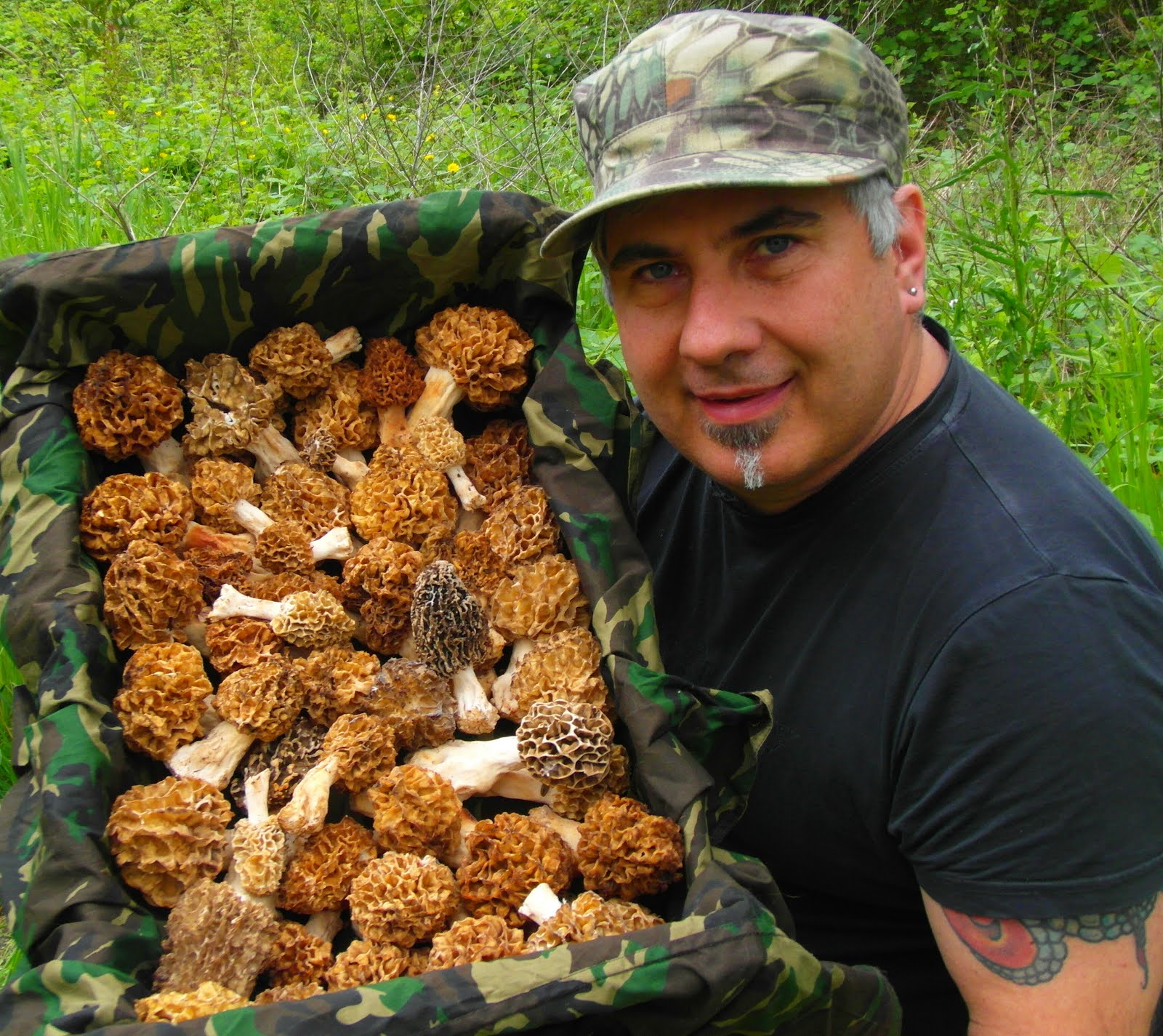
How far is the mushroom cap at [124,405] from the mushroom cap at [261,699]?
405 millimetres

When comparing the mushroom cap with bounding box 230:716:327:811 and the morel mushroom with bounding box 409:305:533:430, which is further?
the morel mushroom with bounding box 409:305:533:430

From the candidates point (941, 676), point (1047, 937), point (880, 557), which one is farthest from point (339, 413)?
point (1047, 937)

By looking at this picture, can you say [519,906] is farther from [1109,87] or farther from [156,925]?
[1109,87]

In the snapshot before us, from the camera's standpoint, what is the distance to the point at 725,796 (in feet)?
4.58

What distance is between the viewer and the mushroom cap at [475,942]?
1.20 meters

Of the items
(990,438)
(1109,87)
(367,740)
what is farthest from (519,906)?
(1109,87)

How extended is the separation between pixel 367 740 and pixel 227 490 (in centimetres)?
50

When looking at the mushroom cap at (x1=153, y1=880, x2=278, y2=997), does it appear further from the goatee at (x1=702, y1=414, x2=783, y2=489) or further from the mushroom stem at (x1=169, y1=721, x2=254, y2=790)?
the goatee at (x1=702, y1=414, x2=783, y2=489)

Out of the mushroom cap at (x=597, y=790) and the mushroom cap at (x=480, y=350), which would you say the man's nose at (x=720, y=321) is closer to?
the mushroom cap at (x=480, y=350)

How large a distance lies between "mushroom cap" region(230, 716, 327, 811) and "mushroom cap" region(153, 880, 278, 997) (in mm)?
172

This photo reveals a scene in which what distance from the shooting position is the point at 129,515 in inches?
59.2

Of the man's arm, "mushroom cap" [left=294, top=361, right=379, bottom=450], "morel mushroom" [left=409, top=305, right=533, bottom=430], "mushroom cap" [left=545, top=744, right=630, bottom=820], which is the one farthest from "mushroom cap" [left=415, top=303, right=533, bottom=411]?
the man's arm

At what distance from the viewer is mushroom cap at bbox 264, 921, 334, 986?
4.15 feet

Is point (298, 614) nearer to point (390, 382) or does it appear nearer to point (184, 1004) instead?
point (390, 382)
